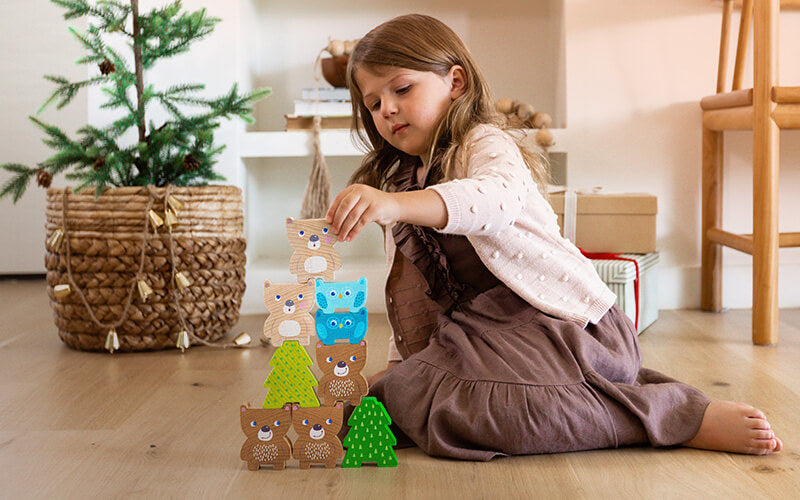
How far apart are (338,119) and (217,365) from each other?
0.76 meters

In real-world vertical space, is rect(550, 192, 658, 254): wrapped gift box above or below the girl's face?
below

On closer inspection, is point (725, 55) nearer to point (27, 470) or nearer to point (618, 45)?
point (618, 45)

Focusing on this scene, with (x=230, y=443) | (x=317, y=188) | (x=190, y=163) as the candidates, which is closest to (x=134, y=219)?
(x=190, y=163)

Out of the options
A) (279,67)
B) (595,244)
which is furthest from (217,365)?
(279,67)

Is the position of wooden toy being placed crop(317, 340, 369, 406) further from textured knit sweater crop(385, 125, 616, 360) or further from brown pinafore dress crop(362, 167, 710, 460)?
textured knit sweater crop(385, 125, 616, 360)

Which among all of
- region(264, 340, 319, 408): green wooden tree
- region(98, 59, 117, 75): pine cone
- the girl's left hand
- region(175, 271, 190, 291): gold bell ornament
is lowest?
region(264, 340, 319, 408): green wooden tree

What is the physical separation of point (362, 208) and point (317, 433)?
27 centimetres

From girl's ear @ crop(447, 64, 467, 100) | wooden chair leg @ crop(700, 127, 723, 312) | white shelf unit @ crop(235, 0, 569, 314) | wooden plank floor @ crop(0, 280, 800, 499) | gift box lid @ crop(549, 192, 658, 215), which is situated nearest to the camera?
wooden plank floor @ crop(0, 280, 800, 499)

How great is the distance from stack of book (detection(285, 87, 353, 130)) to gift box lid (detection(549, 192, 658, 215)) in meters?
0.58

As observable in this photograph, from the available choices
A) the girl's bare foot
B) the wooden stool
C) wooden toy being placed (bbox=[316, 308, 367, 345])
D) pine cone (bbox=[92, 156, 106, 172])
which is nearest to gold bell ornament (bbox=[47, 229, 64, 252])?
pine cone (bbox=[92, 156, 106, 172])

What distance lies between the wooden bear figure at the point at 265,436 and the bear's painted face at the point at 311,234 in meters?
0.19

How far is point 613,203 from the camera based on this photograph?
70.2 inches

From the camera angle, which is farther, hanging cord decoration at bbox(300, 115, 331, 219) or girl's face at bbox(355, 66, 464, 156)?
hanging cord decoration at bbox(300, 115, 331, 219)

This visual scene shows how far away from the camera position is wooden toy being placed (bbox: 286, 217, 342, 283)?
3.14ft
